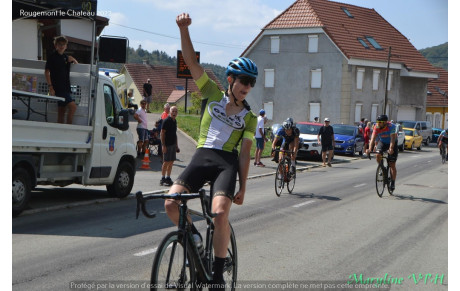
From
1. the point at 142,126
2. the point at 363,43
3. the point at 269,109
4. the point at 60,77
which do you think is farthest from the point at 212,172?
the point at 363,43

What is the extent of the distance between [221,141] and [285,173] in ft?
32.3

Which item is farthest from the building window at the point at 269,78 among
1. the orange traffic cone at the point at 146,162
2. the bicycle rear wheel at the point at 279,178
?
the bicycle rear wheel at the point at 279,178

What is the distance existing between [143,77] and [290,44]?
38260mm

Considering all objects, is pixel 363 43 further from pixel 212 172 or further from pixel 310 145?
pixel 212 172

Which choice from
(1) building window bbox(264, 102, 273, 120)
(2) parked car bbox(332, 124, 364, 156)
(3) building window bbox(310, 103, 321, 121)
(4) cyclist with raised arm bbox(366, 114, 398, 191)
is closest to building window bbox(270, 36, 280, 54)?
(1) building window bbox(264, 102, 273, 120)

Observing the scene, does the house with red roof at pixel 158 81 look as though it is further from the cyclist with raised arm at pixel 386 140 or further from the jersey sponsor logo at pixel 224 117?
the jersey sponsor logo at pixel 224 117

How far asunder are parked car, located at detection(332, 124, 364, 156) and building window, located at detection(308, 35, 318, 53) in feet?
71.7

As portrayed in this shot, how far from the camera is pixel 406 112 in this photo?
64.7 m

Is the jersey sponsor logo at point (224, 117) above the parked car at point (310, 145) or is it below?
above

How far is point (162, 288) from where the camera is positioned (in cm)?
427

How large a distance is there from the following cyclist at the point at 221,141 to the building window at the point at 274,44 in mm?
53492

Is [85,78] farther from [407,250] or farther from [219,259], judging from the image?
[219,259]

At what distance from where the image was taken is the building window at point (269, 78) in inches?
2308
